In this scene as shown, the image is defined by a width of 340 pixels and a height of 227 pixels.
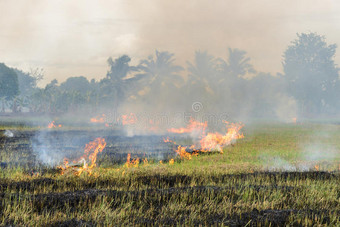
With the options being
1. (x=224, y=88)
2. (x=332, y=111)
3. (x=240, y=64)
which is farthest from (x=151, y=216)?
(x=332, y=111)

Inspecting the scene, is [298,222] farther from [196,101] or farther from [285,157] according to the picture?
[196,101]

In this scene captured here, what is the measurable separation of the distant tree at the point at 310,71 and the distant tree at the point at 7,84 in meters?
52.8

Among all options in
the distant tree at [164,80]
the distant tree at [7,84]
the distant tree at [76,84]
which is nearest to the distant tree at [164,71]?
the distant tree at [164,80]

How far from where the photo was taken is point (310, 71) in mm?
81438

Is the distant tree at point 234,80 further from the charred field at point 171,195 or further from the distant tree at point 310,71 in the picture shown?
the charred field at point 171,195

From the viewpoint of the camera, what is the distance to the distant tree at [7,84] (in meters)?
72.0

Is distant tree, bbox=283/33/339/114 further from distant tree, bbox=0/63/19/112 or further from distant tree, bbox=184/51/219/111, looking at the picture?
distant tree, bbox=0/63/19/112

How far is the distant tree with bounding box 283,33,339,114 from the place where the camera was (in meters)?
78.3

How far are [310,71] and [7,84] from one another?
59155 mm

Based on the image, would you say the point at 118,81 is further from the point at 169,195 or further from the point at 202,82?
the point at 169,195

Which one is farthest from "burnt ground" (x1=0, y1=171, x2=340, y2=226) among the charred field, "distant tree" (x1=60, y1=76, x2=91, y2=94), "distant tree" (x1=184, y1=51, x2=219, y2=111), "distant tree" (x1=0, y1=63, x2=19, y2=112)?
"distant tree" (x1=60, y1=76, x2=91, y2=94)

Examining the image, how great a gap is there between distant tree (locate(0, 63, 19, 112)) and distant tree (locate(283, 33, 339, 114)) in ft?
173

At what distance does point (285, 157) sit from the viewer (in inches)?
785

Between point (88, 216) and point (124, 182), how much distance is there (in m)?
3.97
